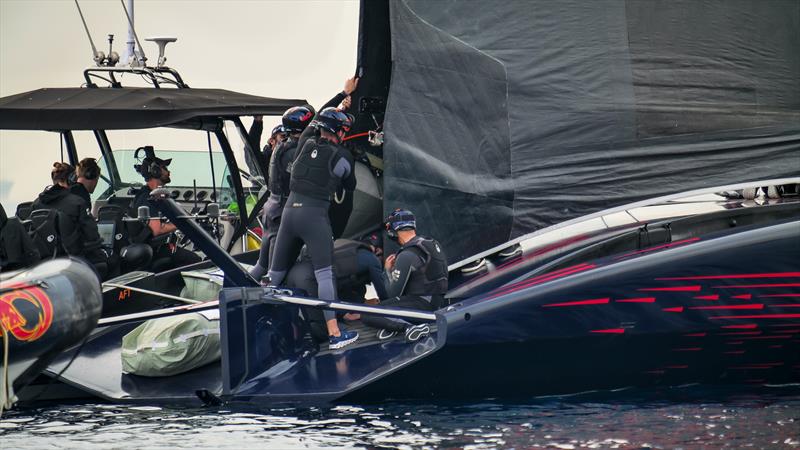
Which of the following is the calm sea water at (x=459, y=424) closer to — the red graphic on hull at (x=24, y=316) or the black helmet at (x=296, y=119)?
the red graphic on hull at (x=24, y=316)

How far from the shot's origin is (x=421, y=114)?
7.65 meters

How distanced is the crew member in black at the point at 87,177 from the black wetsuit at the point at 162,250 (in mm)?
383

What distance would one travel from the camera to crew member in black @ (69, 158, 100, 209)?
10.1 metres

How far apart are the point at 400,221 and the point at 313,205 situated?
2.19 ft

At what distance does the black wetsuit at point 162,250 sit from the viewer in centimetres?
991

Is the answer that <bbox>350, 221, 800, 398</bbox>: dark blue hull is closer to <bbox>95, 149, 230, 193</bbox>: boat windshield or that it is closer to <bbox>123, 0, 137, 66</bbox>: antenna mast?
<bbox>95, 149, 230, 193</bbox>: boat windshield

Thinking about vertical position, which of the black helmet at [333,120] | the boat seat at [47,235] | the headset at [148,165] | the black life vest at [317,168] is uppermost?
the headset at [148,165]

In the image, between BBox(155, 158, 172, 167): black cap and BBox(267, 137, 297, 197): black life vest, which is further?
BBox(155, 158, 172, 167): black cap

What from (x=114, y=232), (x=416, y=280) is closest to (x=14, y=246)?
(x=114, y=232)

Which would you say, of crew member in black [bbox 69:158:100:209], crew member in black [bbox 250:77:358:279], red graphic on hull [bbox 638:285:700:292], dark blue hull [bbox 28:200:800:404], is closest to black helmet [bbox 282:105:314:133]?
crew member in black [bbox 250:77:358:279]

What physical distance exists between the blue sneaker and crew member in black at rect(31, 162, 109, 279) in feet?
6.56

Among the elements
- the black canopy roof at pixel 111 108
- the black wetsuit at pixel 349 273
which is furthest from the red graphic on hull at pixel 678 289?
the black canopy roof at pixel 111 108

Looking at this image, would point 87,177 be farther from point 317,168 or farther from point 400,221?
point 400,221

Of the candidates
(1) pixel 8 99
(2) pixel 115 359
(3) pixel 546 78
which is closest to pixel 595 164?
(3) pixel 546 78
